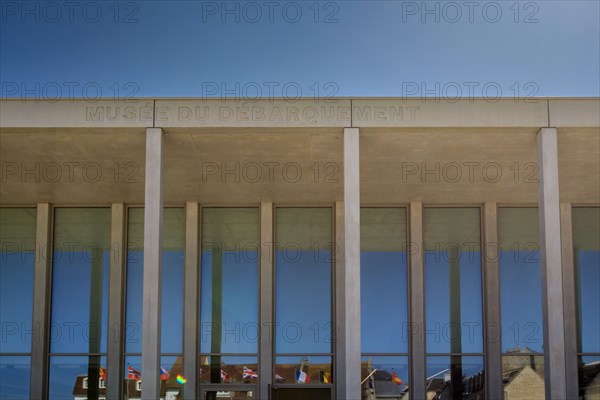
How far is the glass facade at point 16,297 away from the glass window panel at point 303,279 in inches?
190

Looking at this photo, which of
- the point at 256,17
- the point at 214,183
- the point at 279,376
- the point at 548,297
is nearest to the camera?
the point at 548,297

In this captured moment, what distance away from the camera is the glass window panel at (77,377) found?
1614cm

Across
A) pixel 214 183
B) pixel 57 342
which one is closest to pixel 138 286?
pixel 57 342

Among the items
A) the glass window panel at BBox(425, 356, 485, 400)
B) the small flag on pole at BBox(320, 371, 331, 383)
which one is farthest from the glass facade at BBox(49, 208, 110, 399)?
the glass window panel at BBox(425, 356, 485, 400)

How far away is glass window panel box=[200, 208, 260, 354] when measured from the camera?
52.9ft

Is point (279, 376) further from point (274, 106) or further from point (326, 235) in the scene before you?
point (274, 106)

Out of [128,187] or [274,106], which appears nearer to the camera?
[274,106]

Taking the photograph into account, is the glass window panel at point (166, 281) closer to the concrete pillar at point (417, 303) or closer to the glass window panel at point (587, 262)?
the concrete pillar at point (417, 303)

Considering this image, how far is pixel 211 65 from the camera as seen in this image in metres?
14.1

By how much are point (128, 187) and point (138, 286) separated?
2391 millimetres

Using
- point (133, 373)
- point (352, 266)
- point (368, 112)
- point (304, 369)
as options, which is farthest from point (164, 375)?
point (368, 112)

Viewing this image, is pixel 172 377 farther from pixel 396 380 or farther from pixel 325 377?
pixel 396 380

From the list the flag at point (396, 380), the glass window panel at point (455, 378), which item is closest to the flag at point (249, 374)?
the flag at point (396, 380)

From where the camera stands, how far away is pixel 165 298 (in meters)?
16.4
